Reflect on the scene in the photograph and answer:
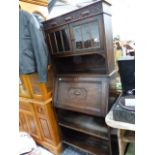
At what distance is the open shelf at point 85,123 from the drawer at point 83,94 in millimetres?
233

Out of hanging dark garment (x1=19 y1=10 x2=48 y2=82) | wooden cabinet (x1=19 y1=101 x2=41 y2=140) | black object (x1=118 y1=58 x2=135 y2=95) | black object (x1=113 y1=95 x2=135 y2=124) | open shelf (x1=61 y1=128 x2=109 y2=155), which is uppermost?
hanging dark garment (x1=19 y1=10 x2=48 y2=82)

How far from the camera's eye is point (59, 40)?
160 centimetres

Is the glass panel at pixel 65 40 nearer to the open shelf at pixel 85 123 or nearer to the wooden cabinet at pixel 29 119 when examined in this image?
the open shelf at pixel 85 123

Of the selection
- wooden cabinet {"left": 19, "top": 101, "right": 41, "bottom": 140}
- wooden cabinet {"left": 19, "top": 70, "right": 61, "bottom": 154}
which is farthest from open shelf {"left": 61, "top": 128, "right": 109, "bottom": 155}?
wooden cabinet {"left": 19, "top": 101, "right": 41, "bottom": 140}

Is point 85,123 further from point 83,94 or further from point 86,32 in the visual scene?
point 86,32

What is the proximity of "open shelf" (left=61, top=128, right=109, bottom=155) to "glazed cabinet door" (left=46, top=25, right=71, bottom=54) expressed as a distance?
995mm

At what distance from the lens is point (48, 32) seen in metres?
1.64

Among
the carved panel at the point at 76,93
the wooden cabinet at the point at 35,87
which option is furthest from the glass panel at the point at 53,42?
the carved panel at the point at 76,93

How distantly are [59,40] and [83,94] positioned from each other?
2.02 feet

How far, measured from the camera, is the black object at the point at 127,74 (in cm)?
118

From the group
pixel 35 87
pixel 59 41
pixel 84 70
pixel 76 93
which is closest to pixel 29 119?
pixel 35 87

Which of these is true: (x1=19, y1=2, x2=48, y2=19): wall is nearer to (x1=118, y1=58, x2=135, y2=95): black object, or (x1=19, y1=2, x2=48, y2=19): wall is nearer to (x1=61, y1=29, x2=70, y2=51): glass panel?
(x1=61, y1=29, x2=70, y2=51): glass panel

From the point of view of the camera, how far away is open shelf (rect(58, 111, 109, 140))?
1.49m
